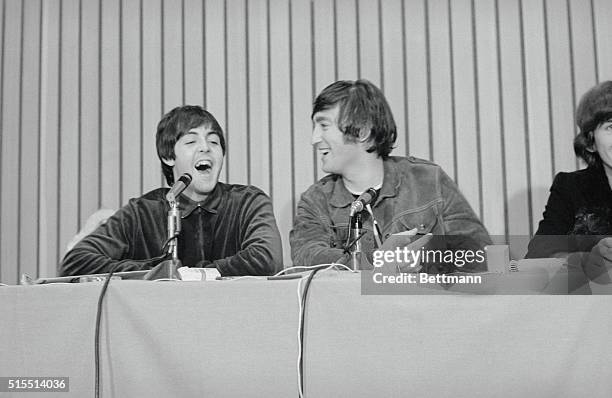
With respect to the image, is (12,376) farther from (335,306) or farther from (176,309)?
(335,306)

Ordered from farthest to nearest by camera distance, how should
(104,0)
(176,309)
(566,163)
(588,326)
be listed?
(104,0) → (566,163) → (176,309) → (588,326)

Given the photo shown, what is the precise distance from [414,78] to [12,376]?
7.36 ft

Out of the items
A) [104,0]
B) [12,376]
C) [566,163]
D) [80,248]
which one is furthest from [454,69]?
[12,376]

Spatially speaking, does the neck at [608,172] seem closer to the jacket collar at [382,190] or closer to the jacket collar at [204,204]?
the jacket collar at [382,190]

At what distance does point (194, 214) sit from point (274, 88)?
103 cm

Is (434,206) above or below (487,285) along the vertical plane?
above

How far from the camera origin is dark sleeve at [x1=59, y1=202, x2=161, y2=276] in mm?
2420

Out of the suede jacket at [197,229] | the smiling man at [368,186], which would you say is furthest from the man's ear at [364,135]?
the suede jacket at [197,229]

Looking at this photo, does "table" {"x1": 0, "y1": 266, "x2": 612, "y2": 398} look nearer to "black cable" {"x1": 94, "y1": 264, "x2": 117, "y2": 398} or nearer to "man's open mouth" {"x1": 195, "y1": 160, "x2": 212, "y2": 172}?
"black cable" {"x1": 94, "y1": 264, "x2": 117, "y2": 398}

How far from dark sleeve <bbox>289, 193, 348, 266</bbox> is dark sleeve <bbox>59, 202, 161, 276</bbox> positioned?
0.40m

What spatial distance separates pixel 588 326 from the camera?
1628 mm

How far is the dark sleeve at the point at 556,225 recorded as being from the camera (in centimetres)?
239

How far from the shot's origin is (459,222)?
2494 mm

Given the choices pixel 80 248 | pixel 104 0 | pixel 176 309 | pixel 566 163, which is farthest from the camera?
pixel 104 0
